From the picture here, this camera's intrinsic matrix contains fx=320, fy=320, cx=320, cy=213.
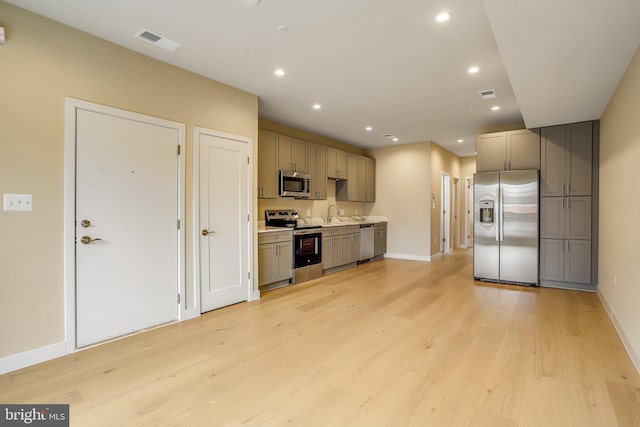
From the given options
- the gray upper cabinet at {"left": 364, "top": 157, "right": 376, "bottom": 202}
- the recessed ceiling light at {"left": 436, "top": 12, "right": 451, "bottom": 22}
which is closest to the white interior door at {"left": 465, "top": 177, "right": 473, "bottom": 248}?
the gray upper cabinet at {"left": 364, "top": 157, "right": 376, "bottom": 202}

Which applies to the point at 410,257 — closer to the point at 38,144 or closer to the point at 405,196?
the point at 405,196

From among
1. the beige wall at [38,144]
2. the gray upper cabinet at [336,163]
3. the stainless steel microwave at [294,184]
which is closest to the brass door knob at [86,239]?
the beige wall at [38,144]

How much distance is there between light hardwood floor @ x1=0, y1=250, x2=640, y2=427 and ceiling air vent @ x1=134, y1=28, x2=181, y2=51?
275 cm

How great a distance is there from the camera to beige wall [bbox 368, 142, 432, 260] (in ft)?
23.8

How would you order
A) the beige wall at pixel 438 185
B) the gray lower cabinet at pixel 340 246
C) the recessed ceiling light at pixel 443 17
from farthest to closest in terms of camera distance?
the beige wall at pixel 438 185 < the gray lower cabinet at pixel 340 246 < the recessed ceiling light at pixel 443 17

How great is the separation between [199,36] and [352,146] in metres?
5.23

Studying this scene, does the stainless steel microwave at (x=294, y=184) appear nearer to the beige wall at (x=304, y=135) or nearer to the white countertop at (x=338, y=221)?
the white countertop at (x=338, y=221)

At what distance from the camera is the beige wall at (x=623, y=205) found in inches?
101

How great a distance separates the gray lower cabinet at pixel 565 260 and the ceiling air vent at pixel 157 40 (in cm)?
549

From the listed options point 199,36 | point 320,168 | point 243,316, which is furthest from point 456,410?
point 320,168

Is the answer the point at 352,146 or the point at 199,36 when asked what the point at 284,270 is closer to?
the point at 199,36

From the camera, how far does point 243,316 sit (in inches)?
142

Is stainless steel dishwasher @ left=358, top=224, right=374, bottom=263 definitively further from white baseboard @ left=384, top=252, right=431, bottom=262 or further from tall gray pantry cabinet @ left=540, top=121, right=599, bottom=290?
tall gray pantry cabinet @ left=540, top=121, right=599, bottom=290

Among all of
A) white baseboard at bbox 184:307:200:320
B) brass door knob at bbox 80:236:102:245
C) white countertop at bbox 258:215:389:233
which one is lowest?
white baseboard at bbox 184:307:200:320
